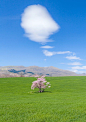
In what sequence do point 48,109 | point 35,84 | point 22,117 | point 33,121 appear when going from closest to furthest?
point 33,121 < point 22,117 < point 48,109 < point 35,84

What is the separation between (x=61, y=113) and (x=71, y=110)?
33.0 inches

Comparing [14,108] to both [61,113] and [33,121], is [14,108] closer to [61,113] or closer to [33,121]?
[33,121]

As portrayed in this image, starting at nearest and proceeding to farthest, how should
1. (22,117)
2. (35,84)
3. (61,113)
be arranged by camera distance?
1. (22,117)
2. (61,113)
3. (35,84)

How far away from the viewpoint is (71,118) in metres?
7.52

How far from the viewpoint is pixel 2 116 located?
25.6ft

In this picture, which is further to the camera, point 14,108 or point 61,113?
point 14,108

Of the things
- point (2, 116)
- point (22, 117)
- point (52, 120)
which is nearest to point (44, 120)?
point (52, 120)

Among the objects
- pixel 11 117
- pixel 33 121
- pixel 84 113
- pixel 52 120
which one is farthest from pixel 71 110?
pixel 11 117

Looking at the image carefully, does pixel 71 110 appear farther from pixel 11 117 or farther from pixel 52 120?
pixel 11 117

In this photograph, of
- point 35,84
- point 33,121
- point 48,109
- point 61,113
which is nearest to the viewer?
point 33,121

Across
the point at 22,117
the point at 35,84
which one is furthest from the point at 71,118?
the point at 35,84

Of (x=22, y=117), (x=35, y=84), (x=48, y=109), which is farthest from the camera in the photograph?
(x=35, y=84)

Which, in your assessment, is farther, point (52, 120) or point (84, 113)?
point (84, 113)

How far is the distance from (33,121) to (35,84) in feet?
54.3
